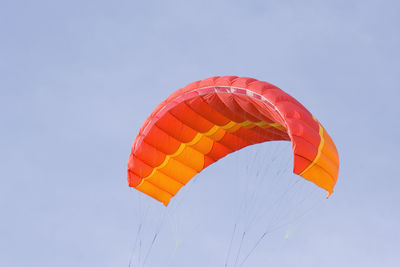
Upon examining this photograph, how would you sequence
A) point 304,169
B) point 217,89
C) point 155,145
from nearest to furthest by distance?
point 304,169 → point 217,89 → point 155,145

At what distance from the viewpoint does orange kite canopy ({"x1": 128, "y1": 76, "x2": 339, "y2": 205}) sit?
22.2 metres

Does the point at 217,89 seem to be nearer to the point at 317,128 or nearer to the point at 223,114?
the point at 223,114

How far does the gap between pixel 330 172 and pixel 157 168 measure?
5469 millimetres

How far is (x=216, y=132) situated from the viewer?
25703 millimetres

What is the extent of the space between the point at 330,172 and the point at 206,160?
15.8ft

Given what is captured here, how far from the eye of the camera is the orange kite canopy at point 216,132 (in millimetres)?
22203

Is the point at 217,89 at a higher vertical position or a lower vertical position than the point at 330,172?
higher

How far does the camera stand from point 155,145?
1011 inches

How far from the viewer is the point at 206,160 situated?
26.3 m

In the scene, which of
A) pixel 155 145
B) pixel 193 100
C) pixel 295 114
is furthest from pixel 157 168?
pixel 295 114

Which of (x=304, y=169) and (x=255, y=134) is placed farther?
(x=255, y=134)

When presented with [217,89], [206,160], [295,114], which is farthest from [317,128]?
[206,160]

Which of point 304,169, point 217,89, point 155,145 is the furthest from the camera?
point 155,145

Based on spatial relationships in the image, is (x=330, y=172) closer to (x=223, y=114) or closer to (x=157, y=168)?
(x=223, y=114)
